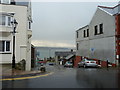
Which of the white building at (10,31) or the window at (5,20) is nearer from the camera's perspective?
the white building at (10,31)

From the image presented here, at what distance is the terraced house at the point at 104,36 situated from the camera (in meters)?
22.9

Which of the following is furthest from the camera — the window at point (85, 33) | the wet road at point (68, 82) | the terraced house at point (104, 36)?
the window at point (85, 33)

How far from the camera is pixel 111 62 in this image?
24.0m

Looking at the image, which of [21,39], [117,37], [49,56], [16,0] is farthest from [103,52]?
[49,56]

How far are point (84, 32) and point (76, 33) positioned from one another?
568 centimetres

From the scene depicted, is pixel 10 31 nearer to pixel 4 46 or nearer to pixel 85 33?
pixel 4 46

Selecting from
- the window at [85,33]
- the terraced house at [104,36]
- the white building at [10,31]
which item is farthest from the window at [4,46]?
the window at [85,33]

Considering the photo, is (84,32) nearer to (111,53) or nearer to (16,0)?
(111,53)

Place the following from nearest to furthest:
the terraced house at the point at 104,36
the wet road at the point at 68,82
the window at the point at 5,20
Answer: the wet road at the point at 68,82
the window at the point at 5,20
the terraced house at the point at 104,36

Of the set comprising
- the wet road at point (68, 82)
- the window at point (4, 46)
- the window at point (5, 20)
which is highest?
the window at point (5, 20)

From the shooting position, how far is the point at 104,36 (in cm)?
2661

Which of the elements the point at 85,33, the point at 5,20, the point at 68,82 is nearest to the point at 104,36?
the point at 85,33

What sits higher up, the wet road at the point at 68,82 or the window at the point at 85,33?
the window at the point at 85,33

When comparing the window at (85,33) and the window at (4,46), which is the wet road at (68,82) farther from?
the window at (85,33)
